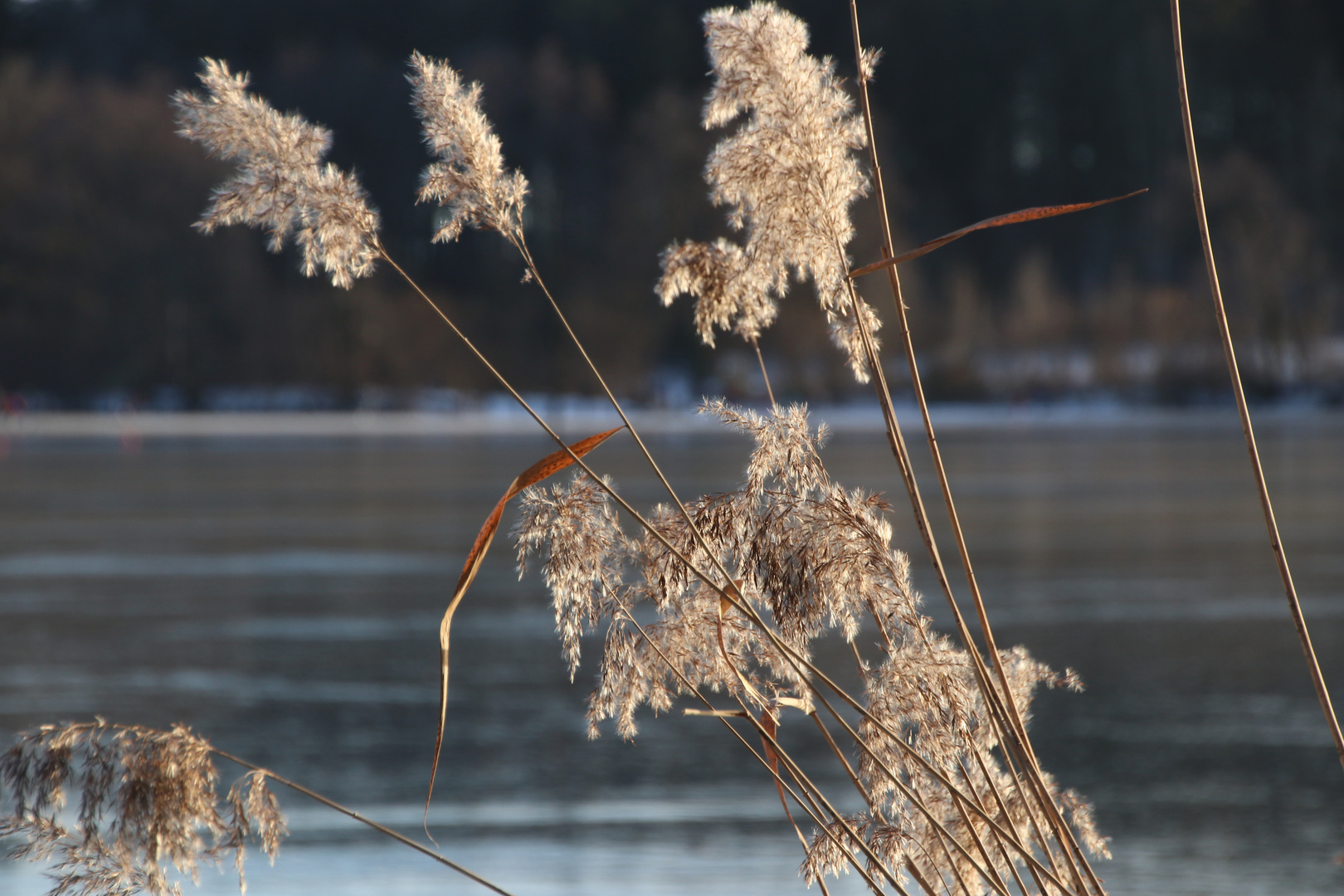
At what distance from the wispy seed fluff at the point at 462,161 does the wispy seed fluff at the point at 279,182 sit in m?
0.10

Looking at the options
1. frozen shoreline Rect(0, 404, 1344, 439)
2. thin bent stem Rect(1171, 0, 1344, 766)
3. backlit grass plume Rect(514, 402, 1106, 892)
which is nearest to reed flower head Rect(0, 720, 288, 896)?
backlit grass plume Rect(514, 402, 1106, 892)

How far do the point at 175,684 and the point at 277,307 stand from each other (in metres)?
56.3

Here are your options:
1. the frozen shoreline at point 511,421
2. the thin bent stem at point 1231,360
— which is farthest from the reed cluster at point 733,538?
the frozen shoreline at point 511,421

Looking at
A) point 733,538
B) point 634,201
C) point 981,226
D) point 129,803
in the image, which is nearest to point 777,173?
point 981,226

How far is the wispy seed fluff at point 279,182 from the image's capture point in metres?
1.91

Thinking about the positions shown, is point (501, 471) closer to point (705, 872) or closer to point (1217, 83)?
point (705, 872)

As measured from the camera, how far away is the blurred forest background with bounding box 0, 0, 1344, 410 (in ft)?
198

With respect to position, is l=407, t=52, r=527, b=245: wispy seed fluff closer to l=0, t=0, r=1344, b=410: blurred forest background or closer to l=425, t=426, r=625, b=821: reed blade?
l=425, t=426, r=625, b=821: reed blade

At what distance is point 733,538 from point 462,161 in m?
0.65

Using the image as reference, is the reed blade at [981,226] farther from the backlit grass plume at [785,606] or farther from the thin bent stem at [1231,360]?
the backlit grass plume at [785,606]

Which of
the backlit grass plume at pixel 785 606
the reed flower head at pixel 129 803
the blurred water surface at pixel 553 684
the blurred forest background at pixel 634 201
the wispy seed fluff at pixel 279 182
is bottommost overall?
the blurred water surface at pixel 553 684

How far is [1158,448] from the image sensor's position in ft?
103

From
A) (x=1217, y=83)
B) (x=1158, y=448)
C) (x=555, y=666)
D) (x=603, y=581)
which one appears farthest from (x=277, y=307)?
(x=603, y=581)

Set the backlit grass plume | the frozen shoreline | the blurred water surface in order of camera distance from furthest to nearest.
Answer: the frozen shoreline → the blurred water surface → the backlit grass plume
